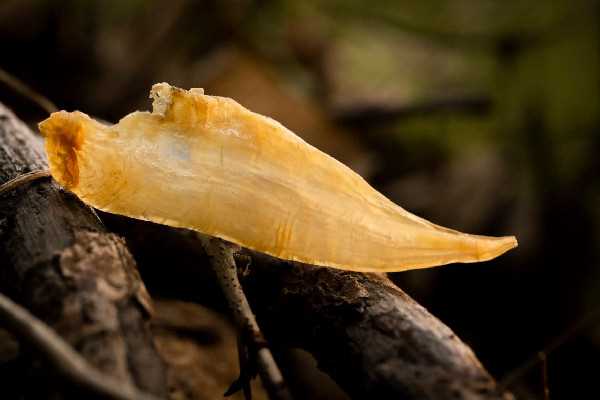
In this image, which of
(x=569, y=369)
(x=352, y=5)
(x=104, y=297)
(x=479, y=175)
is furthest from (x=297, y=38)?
(x=104, y=297)

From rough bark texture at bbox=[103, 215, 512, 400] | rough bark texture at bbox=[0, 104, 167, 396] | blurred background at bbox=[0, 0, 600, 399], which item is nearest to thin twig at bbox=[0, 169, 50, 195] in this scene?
rough bark texture at bbox=[0, 104, 167, 396]

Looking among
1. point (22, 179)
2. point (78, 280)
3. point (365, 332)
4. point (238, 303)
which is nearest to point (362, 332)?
point (365, 332)

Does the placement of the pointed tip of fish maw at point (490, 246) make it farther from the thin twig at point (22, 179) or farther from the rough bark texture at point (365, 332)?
the thin twig at point (22, 179)

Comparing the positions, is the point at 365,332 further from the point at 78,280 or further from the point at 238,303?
the point at 78,280

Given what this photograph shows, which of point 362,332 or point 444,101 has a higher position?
point 444,101

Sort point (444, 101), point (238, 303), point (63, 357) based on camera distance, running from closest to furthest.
Answer: point (63, 357), point (238, 303), point (444, 101)

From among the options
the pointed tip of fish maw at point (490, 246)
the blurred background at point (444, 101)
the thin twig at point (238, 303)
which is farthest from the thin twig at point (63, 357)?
the blurred background at point (444, 101)

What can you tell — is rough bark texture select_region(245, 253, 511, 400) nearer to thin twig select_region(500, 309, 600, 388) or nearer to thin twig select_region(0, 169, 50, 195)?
thin twig select_region(500, 309, 600, 388)
